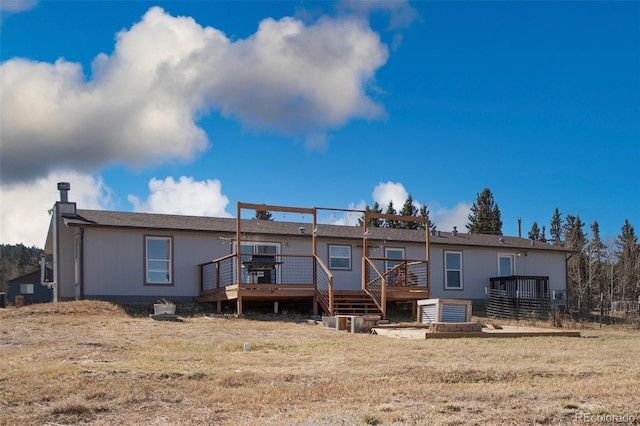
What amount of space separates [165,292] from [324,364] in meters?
12.6

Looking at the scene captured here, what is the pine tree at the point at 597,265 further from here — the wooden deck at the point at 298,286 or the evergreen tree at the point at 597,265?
the wooden deck at the point at 298,286

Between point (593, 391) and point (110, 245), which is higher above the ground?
point (110, 245)

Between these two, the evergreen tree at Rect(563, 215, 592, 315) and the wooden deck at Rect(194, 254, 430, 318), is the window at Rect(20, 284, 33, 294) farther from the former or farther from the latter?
the evergreen tree at Rect(563, 215, 592, 315)

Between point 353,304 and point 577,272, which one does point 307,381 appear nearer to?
point 353,304

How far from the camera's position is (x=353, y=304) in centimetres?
1889

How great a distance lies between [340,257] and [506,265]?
7150 mm

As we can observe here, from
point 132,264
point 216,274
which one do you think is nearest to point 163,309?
point 216,274

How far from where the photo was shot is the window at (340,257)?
2361 cm

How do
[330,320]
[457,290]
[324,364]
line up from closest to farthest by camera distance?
1. [324,364]
2. [330,320]
3. [457,290]

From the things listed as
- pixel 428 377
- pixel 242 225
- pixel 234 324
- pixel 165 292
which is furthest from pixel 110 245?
pixel 428 377

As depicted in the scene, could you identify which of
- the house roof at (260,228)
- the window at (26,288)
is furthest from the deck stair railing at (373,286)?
the window at (26,288)

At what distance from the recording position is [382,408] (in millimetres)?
6883

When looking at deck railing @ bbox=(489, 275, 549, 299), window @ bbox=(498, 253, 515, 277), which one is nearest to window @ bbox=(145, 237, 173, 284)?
deck railing @ bbox=(489, 275, 549, 299)

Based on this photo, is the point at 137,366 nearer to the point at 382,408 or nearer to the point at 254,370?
the point at 254,370
